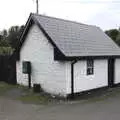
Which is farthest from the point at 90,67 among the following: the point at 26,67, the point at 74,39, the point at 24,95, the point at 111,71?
the point at 24,95

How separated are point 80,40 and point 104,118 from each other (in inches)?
321

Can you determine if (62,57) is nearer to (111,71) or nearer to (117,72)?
(111,71)

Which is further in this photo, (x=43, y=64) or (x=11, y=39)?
(x=11, y=39)

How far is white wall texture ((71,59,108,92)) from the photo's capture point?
1516cm

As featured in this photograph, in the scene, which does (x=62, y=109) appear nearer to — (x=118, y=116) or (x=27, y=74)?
(x=118, y=116)

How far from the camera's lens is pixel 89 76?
16.3 m

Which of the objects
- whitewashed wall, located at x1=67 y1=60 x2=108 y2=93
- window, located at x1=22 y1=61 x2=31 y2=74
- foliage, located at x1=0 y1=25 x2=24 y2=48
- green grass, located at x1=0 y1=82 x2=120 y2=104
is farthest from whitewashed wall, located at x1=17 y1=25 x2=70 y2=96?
foliage, located at x1=0 y1=25 x2=24 y2=48

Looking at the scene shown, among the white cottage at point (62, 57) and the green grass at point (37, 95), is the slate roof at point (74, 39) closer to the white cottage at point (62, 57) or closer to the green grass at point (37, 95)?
the white cottage at point (62, 57)

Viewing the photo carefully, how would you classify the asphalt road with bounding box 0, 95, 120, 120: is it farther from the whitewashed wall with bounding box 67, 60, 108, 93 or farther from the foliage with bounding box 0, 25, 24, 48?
the foliage with bounding box 0, 25, 24, 48

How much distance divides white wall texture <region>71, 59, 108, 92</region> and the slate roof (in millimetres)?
691

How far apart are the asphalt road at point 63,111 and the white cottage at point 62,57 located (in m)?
2.18

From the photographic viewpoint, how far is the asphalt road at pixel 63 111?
32.8ft

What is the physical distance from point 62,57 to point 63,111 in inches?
153

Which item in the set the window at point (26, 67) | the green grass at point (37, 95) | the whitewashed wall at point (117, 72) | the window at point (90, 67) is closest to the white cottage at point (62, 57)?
the window at point (90, 67)
